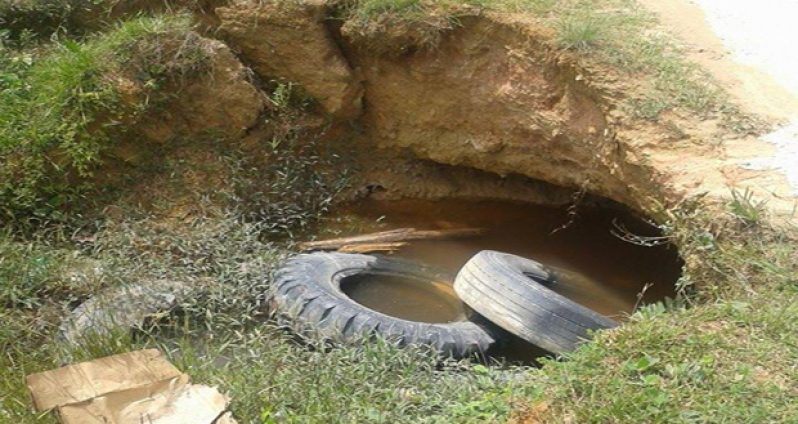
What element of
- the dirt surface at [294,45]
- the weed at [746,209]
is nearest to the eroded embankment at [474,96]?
the dirt surface at [294,45]

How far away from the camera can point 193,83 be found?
6.22m

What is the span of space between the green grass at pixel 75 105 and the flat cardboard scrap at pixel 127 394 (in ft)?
6.49

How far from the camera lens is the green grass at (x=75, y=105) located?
19.2 feet

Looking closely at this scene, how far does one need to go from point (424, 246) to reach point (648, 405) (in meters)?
2.95

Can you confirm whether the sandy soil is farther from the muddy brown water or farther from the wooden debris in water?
the wooden debris in water

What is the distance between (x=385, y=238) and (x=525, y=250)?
88 cm

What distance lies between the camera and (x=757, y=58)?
5.90 m

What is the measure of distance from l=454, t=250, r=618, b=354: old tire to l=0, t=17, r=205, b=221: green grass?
223cm

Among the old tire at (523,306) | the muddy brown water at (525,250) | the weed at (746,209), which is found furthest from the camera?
the muddy brown water at (525,250)

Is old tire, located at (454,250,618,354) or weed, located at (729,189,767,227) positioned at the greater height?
weed, located at (729,189,767,227)

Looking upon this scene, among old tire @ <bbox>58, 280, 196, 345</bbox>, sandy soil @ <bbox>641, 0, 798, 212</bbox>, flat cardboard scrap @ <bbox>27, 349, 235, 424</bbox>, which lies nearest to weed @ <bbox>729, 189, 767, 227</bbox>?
sandy soil @ <bbox>641, 0, 798, 212</bbox>

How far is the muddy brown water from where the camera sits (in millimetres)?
5695

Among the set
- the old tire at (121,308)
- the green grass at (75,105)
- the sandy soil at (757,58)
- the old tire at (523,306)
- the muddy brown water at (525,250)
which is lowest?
the muddy brown water at (525,250)

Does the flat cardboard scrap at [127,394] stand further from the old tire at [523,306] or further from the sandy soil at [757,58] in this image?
the sandy soil at [757,58]
